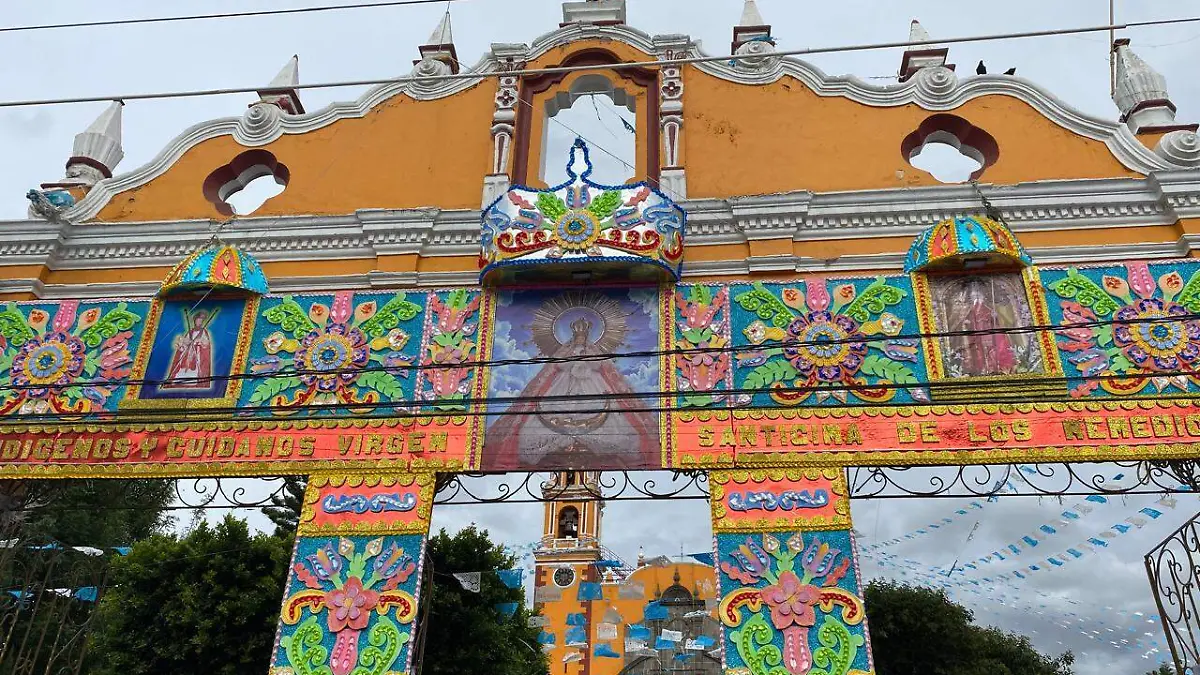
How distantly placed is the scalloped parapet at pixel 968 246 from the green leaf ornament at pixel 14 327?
822 cm

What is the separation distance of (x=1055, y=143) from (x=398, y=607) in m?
7.29

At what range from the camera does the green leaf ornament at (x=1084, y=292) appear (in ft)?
23.6

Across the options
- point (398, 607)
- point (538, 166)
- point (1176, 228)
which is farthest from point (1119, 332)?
point (398, 607)

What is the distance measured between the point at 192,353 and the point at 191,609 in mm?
5189

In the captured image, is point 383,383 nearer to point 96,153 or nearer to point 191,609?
point 96,153

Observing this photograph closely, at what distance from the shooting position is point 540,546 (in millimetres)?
26641

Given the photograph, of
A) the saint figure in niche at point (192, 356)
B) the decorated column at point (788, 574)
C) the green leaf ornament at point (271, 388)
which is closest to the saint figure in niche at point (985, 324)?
the decorated column at point (788, 574)

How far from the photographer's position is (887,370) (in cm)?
710

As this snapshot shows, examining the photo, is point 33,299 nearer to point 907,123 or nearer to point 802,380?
point 802,380

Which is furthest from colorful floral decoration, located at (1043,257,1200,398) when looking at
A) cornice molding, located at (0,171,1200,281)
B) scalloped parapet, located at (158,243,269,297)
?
scalloped parapet, located at (158,243,269,297)

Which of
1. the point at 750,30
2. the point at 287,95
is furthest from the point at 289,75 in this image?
the point at 750,30

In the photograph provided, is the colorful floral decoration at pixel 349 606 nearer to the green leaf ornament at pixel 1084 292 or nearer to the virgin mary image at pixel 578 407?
the virgin mary image at pixel 578 407

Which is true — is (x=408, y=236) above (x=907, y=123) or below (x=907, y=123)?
below

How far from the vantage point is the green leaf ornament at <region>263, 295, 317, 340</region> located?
788cm
